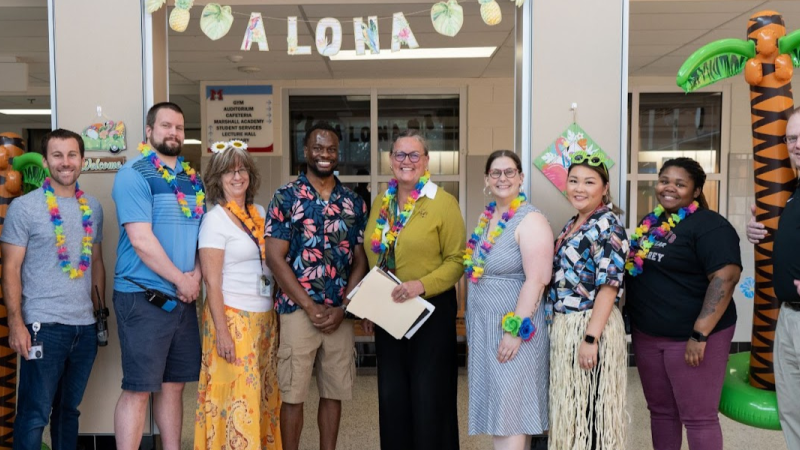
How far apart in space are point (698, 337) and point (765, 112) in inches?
43.5

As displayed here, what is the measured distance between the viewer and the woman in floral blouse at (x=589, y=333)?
8.83 feet

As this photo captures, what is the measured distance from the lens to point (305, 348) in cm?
308

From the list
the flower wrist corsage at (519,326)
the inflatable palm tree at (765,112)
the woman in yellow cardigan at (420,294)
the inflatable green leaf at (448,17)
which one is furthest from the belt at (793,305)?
the inflatable green leaf at (448,17)

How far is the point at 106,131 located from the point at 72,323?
42.8 inches

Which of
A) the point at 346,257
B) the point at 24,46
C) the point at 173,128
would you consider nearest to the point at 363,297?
the point at 346,257

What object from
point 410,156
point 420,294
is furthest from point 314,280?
point 410,156

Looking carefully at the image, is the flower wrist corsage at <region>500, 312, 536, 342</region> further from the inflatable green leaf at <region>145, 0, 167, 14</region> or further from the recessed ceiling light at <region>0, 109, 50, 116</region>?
the recessed ceiling light at <region>0, 109, 50, 116</region>

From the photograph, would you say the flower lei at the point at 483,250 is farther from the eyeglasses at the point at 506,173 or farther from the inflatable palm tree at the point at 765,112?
the inflatable palm tree at the point at 765,112

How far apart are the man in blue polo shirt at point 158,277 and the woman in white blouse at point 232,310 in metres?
0.10

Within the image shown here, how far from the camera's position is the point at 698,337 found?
280 cm

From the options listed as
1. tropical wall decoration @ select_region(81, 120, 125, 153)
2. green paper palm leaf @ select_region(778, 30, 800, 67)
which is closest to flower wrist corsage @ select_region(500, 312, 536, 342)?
green paper palm leaf @ select_region(778, 30, 800, 67)

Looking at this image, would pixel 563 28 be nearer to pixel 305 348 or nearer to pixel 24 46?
pixel 305 348

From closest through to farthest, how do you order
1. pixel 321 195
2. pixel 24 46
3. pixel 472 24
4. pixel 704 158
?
pixel 321 195 → pixel 472 24 → pixel 24 46 → pixel 704 158

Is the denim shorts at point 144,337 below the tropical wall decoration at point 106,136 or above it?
below
